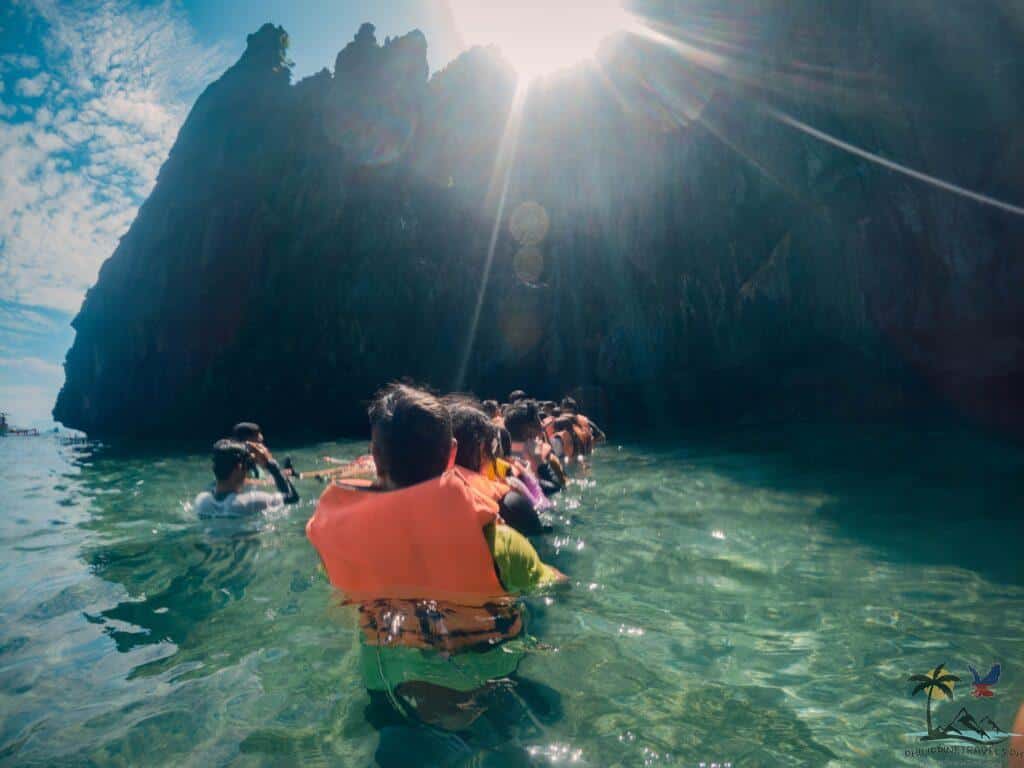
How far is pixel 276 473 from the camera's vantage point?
6.89m

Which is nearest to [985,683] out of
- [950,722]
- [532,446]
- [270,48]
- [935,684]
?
[935,684]

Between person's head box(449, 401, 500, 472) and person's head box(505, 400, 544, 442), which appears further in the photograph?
person's head box(505, 400, 544, 442)

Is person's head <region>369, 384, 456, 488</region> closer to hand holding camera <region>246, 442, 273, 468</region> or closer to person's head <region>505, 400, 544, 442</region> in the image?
person's head <region>505, 400, 544, 442</region>

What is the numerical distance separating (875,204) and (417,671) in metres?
17.1

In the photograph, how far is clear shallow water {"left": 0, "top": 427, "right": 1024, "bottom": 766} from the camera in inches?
91.7

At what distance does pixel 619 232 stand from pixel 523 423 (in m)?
17.1

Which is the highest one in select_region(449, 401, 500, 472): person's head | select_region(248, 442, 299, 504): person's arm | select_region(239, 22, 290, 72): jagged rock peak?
select_region(239, 22, 290, 72): jagged rock peak

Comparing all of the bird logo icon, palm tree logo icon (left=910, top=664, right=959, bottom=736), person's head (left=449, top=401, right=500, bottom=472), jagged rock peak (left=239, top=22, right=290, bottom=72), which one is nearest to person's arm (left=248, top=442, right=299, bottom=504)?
person's head (left=449, top=401, right=500, bottom=472)

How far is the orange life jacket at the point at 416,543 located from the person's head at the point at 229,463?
195 inches

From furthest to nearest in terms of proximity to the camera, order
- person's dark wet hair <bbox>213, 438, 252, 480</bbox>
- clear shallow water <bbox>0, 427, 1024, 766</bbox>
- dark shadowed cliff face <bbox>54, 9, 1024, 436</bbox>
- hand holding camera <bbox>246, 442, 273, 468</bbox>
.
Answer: dark shadowed cliff face <bbox>54, 9, 1024, 436</bbox> < hand holding camera <bbox>246, 442, 273, 468</bbox> < person's dark wet hair <bbox>213, 438, 252, 480</bbox> < clear shallow water <bbox>0, 427, 1024, 766</bbox>

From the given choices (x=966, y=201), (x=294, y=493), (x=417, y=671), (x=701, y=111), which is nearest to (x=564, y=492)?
(x=294, y=493)

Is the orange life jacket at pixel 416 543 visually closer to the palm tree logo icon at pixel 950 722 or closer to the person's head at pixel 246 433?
the palm tree logo icon at pixel 950 722

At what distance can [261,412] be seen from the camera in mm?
36562

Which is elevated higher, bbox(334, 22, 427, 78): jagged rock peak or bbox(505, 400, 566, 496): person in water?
bbox(334, 22, 427, 78): jagged rock peak
